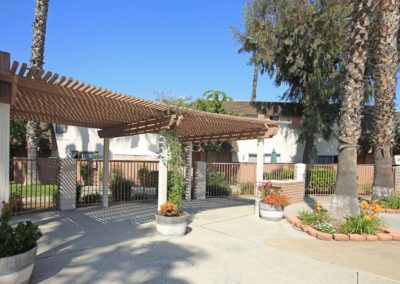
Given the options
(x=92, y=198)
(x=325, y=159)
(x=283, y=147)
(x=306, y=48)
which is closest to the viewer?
(x=92, y=198)

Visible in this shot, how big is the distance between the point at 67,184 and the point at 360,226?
8348 mm

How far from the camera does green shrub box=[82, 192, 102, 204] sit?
11.1 meters

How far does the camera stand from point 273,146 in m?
24.2

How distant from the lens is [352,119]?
29.2 ft

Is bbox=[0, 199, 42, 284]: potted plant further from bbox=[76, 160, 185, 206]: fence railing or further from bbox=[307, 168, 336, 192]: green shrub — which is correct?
bbox=[307, 168, 336, 192]: green shrub

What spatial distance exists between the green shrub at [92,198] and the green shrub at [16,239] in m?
6.76

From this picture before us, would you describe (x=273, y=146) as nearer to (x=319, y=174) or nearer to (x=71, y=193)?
(x=319, y=174)

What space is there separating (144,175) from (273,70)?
11629 mm

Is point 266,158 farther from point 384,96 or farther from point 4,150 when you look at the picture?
point 4,150

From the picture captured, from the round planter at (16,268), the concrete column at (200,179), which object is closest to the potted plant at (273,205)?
the concrete column at (200,179)

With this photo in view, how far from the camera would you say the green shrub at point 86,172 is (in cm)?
1227

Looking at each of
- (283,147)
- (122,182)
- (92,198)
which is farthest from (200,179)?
(283,147)

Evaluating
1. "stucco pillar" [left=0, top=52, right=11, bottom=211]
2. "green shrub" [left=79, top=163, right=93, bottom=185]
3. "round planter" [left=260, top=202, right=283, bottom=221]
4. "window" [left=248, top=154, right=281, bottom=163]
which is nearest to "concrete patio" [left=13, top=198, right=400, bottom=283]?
"round planter" [left=260, top=202, right=283, bottom=221]

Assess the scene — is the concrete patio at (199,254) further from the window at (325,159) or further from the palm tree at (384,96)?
the window at (325,159)
